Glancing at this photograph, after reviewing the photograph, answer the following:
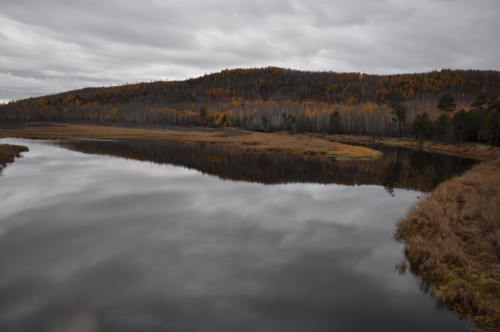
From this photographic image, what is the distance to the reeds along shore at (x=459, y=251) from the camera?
11.0m

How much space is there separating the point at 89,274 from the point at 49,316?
2722 millimetres

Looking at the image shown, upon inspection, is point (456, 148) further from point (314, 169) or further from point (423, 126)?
point (314, 169)

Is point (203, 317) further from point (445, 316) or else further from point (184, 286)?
point (445, 316)

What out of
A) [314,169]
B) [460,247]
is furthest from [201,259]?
[314,169]

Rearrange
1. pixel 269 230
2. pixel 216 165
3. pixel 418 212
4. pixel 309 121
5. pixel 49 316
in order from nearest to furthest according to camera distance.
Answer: pixel 49 316, pixel 269 230, pixel 418 212, pixel 216 165, pixel 309 121

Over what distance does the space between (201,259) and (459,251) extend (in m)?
10.3

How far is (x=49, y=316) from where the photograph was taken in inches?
400

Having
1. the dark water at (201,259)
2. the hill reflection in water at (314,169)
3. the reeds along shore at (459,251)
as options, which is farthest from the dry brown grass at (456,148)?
the reeds along shore at (459,251)

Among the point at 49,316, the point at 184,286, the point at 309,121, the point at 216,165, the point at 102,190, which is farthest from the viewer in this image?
the point at 309,121

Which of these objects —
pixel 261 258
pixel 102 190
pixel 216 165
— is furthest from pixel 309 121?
pixel 261 258

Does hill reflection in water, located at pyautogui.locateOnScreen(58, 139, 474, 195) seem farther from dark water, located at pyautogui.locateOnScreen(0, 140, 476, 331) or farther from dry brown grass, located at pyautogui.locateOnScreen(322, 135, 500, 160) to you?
dry brown grass, located at pyautogui.locateOnScreen(322, 135, 500, 160)

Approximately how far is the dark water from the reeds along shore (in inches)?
28.7

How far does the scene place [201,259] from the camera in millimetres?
14688

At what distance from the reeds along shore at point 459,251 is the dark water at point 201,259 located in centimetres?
73
